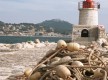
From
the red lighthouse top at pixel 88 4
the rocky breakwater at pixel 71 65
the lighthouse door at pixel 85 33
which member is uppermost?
the red lighthouse top at pixel 88 4

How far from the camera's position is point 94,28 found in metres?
27.5

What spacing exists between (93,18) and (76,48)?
22.8 meters

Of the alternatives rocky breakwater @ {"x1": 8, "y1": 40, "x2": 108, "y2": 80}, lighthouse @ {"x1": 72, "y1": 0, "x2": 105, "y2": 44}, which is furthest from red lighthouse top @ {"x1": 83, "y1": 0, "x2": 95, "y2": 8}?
rocky breakwater @ {"x1": 8, "y1": 40, "x2": 108, "y2": 80}

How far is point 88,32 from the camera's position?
90.8ft

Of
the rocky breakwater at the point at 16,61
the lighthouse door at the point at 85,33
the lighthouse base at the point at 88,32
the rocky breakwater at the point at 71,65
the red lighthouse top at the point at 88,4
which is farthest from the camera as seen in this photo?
the red lighthouse top at the point at 88,4

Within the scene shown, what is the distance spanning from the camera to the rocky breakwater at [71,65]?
5000 millimetres

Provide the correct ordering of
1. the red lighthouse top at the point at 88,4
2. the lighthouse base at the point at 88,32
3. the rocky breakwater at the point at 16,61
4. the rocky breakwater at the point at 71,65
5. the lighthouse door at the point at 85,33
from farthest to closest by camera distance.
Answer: the red lighthouse top at the point at 88,4, the lighthouse door at the point at 85,33, the lighthouse base at the point at 88,32, the rocky breakwater at the point at 16,61, the rocky breakwater at the point at 71,65

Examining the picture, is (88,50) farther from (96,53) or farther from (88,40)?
(88,40)

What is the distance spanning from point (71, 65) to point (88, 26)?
22.5 m

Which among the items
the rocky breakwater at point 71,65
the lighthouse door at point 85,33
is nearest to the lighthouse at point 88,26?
the lighthouse door at point 85,33

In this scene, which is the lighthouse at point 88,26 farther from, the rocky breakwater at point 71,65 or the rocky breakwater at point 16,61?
the rocky breakwater at point 71,65

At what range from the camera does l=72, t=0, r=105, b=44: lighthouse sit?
2706cm

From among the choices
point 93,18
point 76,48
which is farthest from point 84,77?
point 93,18

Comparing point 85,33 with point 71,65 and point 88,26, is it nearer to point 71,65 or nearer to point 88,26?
point 88,26
